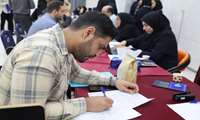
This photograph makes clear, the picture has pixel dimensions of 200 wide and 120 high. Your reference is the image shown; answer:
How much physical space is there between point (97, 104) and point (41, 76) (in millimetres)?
351

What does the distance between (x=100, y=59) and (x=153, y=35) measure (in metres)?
1.05

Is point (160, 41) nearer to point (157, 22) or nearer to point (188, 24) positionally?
point (157, 22)

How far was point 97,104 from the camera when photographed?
133 centimetres

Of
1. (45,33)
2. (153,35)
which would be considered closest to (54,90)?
(45,33)

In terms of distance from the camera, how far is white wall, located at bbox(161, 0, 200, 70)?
443 centimetres

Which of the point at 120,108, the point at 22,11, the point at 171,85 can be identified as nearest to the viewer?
the point at 120,108

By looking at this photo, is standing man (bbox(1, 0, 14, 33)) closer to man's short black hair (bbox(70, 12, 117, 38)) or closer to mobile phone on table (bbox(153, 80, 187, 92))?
mobile phone on table (bbox(153, 80, 187, 92))

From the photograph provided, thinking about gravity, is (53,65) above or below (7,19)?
above

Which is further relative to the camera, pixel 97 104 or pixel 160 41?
pixel 160 41

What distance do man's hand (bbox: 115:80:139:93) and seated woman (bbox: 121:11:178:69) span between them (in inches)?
48.4

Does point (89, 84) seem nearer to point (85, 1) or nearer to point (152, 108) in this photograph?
point (152, 108)

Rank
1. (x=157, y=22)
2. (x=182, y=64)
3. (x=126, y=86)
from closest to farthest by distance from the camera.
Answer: (x=126, y=86) < (x=182, y=64) < (x=157, y=22)

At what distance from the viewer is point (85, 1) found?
8.20 metres

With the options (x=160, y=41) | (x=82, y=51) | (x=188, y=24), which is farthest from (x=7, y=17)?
(x=82, y=51)
